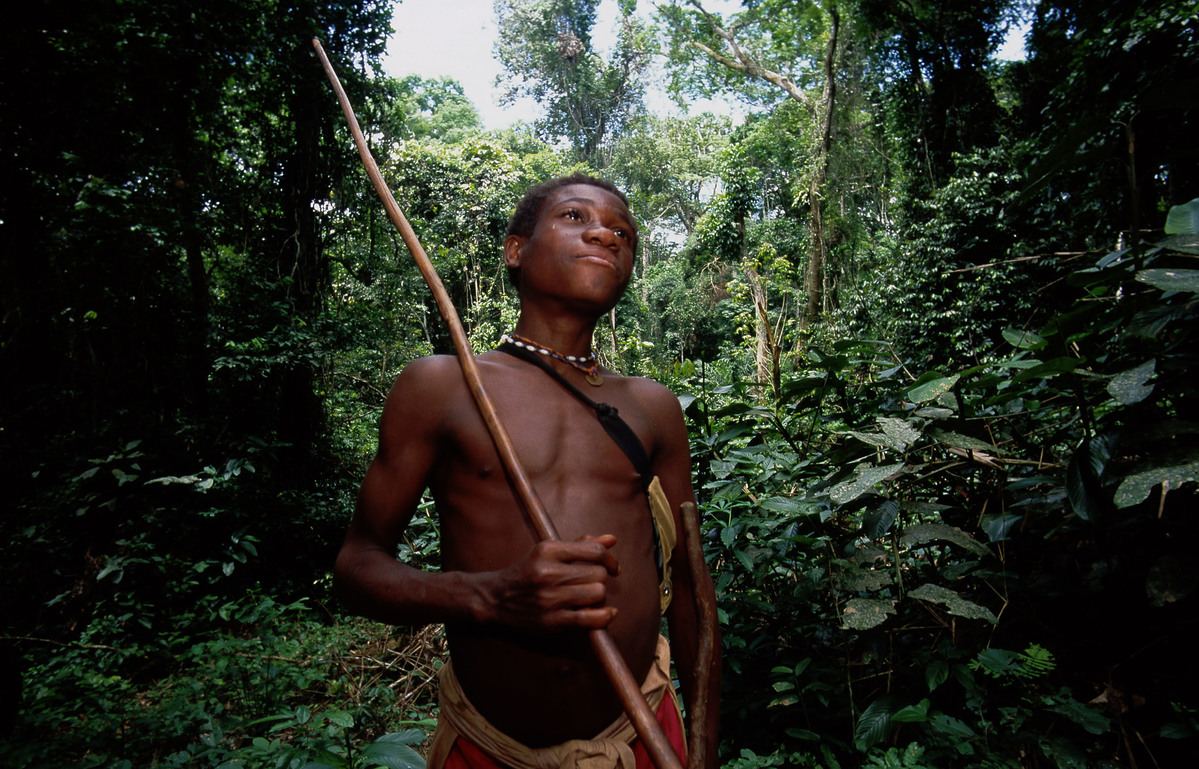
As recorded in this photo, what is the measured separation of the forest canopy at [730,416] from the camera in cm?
158

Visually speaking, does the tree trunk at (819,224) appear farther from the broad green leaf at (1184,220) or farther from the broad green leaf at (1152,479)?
the broad green leaf at (1152,479)

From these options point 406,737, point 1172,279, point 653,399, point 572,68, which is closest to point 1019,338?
point 1172,279

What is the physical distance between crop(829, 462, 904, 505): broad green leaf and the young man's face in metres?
0.80

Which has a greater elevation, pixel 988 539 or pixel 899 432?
pixel 899 432

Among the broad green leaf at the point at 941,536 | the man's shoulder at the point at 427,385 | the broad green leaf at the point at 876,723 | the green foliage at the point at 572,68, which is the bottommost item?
the broad green leaf at the point at 876,723

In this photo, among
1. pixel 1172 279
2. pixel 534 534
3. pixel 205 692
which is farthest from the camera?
pixel 205 692

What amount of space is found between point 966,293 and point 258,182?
10.5 metres

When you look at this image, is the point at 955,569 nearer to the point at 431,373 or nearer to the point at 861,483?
the point at 861,483

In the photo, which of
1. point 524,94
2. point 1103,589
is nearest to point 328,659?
point 1103,589

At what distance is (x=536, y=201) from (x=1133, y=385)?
4.51 feet

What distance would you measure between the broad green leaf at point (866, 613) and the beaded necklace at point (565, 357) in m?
0.95

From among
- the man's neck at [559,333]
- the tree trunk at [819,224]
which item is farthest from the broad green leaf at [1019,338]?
the tree trunk at [819,224]

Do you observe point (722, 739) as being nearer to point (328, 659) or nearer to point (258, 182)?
point (328, 659)

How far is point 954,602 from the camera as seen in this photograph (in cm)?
153
